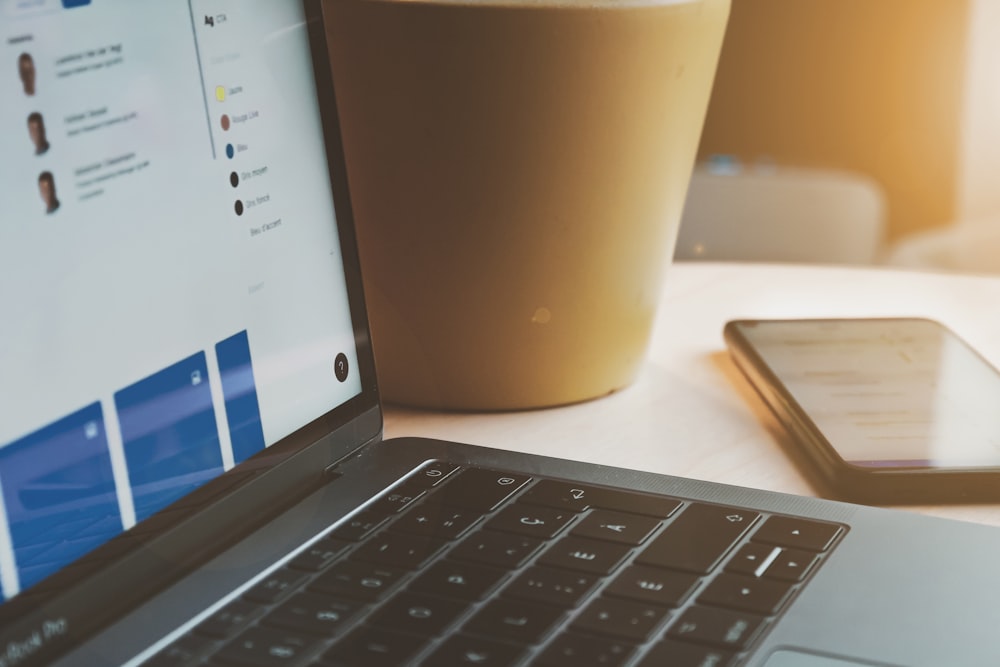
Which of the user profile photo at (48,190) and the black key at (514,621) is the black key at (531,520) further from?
the user profile photo at (48,190)

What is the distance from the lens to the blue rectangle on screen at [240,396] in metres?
0.44

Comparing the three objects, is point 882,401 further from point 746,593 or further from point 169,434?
point 169,434

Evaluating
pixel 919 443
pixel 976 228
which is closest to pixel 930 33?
pixel 976 228

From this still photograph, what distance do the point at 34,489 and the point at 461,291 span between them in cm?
24

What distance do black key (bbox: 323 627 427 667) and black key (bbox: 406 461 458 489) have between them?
0.11m

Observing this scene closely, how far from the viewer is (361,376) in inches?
20.0

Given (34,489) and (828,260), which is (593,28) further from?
(828,260)

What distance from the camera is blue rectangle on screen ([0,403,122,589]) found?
1.16 feet

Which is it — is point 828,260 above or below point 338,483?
below

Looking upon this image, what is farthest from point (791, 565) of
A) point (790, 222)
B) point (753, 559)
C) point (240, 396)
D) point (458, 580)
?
point (790, 222)

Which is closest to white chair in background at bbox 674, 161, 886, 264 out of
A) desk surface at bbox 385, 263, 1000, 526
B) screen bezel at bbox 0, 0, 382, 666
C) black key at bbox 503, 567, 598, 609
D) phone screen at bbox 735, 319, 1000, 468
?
desk surface at bbox 385, 263, 1000, 526

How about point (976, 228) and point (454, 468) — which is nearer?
point (454, 468)

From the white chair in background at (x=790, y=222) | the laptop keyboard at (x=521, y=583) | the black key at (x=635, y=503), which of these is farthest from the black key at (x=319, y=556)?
the white chair in background at (x=790, y=222)

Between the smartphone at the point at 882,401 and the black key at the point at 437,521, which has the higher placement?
the black key at the point at 437,521
